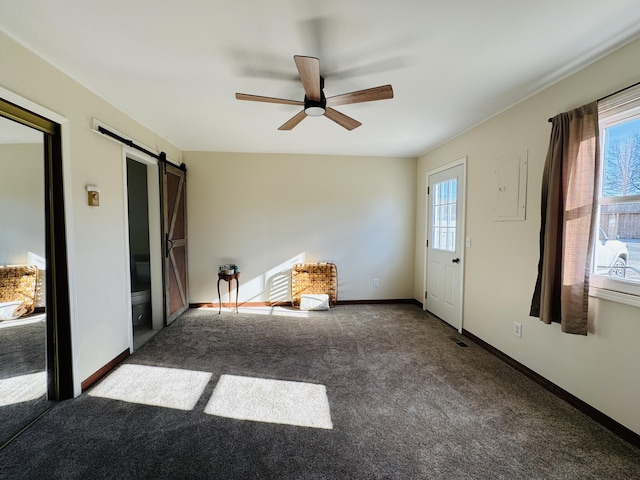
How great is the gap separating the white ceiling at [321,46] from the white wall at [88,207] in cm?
13

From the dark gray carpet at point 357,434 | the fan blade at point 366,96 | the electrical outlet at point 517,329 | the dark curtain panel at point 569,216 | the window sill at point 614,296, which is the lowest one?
the dark gray carpet at point 357,434

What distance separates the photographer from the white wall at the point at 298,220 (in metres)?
4.38


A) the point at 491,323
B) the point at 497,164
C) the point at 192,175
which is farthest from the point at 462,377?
the point at 192,175

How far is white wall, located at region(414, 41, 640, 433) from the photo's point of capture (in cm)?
179

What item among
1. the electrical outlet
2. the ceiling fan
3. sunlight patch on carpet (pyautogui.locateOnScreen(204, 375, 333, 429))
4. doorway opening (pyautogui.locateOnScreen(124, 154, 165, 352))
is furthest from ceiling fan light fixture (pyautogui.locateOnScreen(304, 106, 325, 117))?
the electrical outlet

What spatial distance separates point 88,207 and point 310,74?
6.85 ft

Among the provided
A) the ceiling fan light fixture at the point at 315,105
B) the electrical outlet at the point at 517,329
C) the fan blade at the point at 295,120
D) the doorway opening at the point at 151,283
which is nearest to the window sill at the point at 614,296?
the electrical outlet at the point at 517,329

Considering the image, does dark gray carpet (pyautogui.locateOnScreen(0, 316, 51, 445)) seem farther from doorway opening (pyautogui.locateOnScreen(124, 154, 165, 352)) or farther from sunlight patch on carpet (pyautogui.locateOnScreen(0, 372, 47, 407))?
doorway opening (pyautogui.locateOnScreen(124, 154, 165, 352))

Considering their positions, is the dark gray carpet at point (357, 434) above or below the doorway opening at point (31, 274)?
below

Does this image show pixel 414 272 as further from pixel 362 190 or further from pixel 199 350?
pixel 199 350

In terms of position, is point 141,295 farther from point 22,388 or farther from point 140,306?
point 22,388

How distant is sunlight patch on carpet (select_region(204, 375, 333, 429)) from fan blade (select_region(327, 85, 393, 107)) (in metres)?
2.30

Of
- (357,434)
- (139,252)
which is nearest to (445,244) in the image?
(357,434)

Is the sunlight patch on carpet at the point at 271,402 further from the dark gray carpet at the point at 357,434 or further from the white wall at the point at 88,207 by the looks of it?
the white wall at the point at 88,207
